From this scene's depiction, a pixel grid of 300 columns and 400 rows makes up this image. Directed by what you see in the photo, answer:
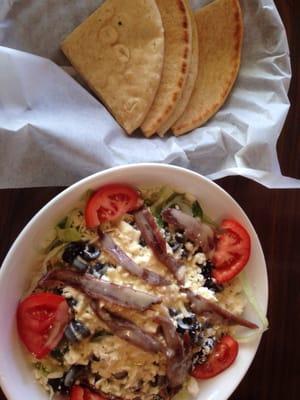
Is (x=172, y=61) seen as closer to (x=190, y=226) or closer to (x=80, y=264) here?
(x=190, y=226)

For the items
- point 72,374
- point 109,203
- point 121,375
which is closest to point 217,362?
point 121,375

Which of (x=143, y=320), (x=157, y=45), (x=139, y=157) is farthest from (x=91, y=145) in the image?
(x=143, y=320)

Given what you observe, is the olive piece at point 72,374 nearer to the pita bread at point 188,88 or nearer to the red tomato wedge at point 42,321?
the red tomato wedge at point 42,321

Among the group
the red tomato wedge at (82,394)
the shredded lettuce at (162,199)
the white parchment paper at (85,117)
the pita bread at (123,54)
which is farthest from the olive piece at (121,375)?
the pita bread at (123,54)

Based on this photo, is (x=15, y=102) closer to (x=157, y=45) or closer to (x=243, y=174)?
(x=157, y=45)

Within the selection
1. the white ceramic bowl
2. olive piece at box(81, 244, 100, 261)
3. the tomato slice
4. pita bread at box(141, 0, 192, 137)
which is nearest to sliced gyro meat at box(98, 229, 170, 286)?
olive piece at box(81, 244, 100, 261)
